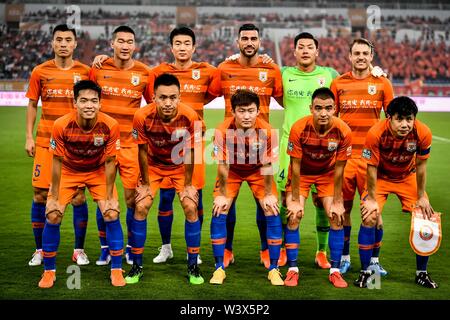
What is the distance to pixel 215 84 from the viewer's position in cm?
641

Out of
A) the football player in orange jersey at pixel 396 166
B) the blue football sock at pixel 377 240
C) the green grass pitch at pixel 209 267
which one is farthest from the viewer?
the blue football sock at pixel 377 240

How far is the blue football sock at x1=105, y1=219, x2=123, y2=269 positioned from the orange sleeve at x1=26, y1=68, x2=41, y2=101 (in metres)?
1.64

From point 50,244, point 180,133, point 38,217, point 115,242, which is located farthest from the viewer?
point 38,217

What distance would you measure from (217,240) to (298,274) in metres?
0.78

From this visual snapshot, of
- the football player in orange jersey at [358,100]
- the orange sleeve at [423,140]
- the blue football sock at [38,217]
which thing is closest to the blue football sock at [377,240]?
the football player in orange jersey at [358,100]

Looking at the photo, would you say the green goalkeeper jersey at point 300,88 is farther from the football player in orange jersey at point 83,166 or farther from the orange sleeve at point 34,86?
the orange sleeve at point 34,86

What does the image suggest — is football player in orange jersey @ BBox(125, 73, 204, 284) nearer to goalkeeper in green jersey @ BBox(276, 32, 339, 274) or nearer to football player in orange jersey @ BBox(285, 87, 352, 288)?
football player in orange jersey @ BBox(285, 87, 352, 288)

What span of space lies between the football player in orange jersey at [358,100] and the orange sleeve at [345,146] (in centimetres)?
43

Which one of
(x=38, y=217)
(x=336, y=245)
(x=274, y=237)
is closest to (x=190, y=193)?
(x=274, y=237)

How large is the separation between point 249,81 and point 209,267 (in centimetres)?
184

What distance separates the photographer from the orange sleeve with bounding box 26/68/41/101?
624 centimetres

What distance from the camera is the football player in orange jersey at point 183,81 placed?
625 cm

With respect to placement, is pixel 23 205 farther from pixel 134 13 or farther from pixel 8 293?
pixel 134 13

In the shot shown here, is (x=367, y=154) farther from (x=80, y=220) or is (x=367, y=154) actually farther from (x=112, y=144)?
(x=80, y=220)
